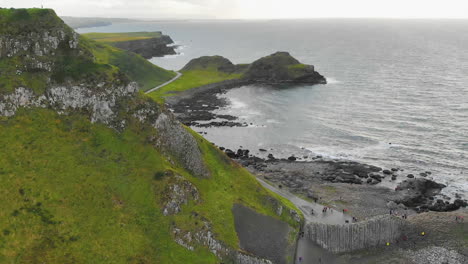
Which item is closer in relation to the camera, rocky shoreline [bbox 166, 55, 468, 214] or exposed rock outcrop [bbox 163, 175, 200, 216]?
exposed rock outcrop [bbox 163, 175, 200, 216]

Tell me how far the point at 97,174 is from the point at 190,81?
135m

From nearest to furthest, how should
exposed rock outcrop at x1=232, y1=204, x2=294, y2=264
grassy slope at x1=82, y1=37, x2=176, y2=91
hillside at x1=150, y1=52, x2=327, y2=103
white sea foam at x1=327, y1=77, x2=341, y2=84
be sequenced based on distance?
1. exposed rock outcrop at x1=232, y1=204, x2=294, y2=264
2. grassy slope at x1=82, y1=37, x2=176, y2=91
3. hillside at x1=150, y1=52, x2=327, y2=103
4. white sea foam at x1=327, y1=77, x2=341, y2=84

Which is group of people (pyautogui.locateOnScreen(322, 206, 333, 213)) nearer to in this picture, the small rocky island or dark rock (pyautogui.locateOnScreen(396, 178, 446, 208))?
dark rock (pyautogui.locateOnScreen(396, 178, 446, 208))

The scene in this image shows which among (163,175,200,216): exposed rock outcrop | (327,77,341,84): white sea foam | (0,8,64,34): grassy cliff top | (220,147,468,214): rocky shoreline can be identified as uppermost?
(0,8,64,34): grassy cliff top

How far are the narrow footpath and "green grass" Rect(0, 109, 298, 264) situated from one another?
421 cm

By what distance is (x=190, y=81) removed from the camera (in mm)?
182375

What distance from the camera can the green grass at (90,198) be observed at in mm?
42625

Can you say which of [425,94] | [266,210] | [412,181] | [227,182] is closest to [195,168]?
[227,182]

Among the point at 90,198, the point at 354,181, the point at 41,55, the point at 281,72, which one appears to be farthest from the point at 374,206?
the point at 281,72

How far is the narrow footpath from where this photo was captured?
54.2 meters

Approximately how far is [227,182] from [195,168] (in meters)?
6.41

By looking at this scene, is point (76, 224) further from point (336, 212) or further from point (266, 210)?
point (336, 212)

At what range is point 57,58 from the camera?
61000 mm

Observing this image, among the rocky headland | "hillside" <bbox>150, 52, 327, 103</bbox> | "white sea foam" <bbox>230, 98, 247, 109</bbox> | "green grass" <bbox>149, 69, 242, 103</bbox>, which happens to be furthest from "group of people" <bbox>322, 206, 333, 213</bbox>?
"hillside" <bbox>150, 52, 327, 103</bbox>
